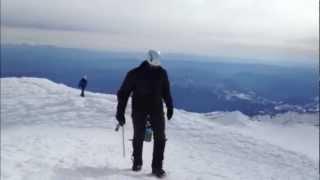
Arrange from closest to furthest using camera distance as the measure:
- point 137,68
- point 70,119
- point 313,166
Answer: point 137,68 < point 313,166 < point 70,119

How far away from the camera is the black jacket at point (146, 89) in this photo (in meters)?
9.45

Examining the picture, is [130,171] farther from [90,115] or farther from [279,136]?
[279,136]

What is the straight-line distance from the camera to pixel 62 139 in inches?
554

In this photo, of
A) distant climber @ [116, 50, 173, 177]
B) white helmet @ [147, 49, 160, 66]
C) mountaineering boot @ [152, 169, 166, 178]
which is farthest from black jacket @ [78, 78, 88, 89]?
white helmet @ [147, 49, 160, 66]

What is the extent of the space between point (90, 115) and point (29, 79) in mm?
11393

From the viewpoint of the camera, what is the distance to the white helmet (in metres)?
9.30

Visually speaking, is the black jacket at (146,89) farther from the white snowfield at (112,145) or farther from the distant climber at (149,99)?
the white snowfield at (112,145)

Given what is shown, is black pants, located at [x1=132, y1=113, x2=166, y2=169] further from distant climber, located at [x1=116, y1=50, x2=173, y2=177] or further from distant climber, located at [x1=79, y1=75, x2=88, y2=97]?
distant climber, located at [x1=79, y1=75, x2=88, y2=97]

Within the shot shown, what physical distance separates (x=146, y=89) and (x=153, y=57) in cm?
53

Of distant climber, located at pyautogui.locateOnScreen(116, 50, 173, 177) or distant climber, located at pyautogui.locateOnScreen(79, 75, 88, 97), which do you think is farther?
distant climber, located at pyautogui.locateOnScreen(79, 75, 88, 97)

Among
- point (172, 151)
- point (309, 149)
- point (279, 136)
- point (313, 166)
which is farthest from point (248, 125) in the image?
point (172, 151)

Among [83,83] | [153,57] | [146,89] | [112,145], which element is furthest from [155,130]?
[83,83]

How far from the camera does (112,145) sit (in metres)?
13.6

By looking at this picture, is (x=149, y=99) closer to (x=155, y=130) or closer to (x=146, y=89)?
(x=146, y=89)
